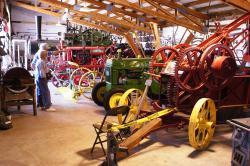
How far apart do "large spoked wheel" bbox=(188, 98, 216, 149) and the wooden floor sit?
154 mm

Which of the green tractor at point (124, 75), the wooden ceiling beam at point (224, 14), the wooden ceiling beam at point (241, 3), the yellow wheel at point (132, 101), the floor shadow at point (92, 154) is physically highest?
the wooden ceiling beam at point (224, 14)

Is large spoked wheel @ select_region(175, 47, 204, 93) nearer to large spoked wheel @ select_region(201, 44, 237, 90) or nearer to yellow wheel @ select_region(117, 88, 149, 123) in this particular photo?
large spoked wheel @ select_region(201, 44, 237, 90)

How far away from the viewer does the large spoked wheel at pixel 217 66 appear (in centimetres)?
408

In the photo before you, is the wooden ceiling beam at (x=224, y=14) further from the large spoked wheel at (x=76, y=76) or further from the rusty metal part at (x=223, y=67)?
the rusty metal part at (x=223, y=67)

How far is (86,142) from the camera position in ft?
13.9

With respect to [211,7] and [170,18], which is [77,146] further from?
[211,7]

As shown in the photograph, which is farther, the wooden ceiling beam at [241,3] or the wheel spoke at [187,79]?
the wooden ceiling beam at [241,3]

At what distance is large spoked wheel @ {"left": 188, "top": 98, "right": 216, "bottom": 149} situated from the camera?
3740 mm

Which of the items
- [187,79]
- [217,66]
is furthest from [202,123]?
[217,66]

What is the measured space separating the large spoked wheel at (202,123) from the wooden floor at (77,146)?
0.15m

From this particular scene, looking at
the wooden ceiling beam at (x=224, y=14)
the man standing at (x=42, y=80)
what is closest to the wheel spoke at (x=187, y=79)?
the man standing at (x=42, y=80)

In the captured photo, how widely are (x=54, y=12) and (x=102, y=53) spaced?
6.21 m

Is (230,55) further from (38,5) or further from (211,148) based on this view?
(38,5)

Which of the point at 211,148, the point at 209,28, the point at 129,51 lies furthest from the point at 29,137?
the point at 209,28
